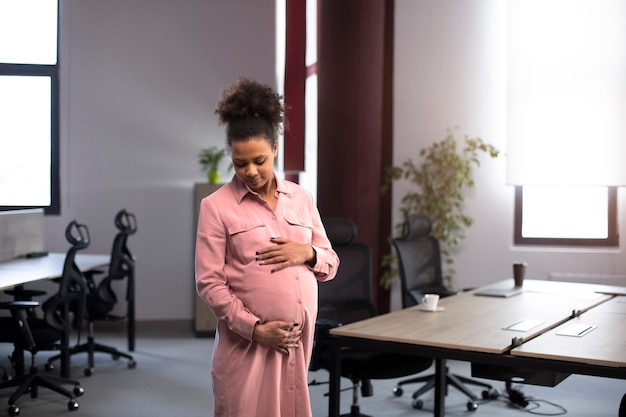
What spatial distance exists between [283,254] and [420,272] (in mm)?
2993

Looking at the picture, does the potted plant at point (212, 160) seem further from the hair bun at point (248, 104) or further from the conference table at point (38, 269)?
the hair bun at point (248, 104)

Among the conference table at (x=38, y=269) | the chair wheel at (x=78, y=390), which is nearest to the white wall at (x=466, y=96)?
the conference table at (x=38, y=269)

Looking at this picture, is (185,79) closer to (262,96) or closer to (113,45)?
(113,45)

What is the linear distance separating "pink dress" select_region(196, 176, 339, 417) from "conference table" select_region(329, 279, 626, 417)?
95 centimetres

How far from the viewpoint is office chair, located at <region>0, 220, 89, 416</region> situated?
183 inches

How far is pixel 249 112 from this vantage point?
2.31 meters

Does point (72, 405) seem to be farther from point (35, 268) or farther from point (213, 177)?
point (213, 177)

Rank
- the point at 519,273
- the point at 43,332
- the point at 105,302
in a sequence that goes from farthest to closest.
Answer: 1. the point at 105,302
2. the point at 519,273
3. the point at 43,332

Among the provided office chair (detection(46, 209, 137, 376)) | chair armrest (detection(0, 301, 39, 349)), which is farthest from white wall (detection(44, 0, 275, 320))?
chair armrest (detection(0, 301, 39, 349))

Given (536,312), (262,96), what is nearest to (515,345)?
(536,312)

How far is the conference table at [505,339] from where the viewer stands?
9.62 feet

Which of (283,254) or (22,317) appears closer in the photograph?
(283,254)

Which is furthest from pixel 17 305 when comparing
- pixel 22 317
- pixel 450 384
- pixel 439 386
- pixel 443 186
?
pixel 443 186

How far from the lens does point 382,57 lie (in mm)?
6762
